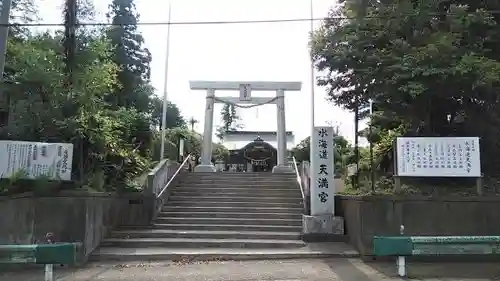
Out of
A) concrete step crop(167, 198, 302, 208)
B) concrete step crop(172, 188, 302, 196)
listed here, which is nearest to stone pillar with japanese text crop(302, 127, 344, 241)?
concrete step crop(167, 198, 302, 208)

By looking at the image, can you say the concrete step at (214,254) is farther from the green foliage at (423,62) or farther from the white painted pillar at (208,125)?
the white painted pillar at (208,125)

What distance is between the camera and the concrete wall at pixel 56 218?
356 inches

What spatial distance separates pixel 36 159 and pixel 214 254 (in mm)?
4451

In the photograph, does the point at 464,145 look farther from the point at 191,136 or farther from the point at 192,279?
the point at 191,136

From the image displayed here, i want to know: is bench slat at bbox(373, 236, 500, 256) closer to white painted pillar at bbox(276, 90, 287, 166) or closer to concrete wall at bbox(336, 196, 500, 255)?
concrete wall at bbox(336, 196, 500, 255)

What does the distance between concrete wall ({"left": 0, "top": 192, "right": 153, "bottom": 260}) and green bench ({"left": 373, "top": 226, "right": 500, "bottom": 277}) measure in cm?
616

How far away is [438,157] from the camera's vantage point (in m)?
9.97

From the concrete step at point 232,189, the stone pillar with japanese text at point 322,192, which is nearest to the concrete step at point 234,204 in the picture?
the concrete step at point 232,189

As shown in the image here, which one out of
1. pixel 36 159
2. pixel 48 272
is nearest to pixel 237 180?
pixel 36 159

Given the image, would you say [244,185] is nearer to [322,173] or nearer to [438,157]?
[322,173]

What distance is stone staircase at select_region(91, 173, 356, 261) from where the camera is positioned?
10109 mm

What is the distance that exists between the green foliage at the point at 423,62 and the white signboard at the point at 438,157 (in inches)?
43.2

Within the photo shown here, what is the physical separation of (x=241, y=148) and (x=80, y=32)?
20570 mm

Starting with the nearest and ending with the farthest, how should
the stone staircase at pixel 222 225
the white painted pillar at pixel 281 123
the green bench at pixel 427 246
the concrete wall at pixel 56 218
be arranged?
the green bench at pixel 427 246
the concrete wall at pixel 56 218
the stone staircase at pixel 222 225
the white painted pillar at pixel 281 123
